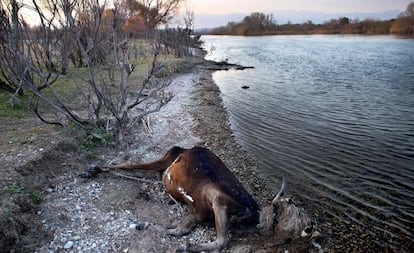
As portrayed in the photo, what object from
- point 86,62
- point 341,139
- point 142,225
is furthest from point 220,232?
point 86,62

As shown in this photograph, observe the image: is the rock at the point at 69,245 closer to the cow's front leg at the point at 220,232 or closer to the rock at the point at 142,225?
the rock at the point at 142,225

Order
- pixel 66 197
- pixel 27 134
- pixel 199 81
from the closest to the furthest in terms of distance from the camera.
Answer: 1. pixel 66 197
2. pixel 27 134
3. pixel 199 81

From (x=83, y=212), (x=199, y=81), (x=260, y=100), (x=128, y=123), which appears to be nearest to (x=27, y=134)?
(x=128, y=123)

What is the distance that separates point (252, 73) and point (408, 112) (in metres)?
12.9

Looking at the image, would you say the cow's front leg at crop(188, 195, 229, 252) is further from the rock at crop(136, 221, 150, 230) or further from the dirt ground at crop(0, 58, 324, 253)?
the rock at crop(136, 221, 150, 230)

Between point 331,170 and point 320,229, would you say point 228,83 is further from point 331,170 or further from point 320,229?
point 320,229

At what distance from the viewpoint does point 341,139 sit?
1030 cm

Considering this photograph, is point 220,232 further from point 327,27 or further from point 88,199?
point 327,27

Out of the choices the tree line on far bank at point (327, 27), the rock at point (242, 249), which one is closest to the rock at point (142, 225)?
the rock at point (242, 249)

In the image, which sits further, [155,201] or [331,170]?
[331,170]

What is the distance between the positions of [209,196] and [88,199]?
2.35 m

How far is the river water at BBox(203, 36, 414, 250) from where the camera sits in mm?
6461

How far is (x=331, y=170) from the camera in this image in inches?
320

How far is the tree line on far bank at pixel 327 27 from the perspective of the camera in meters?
58.8
